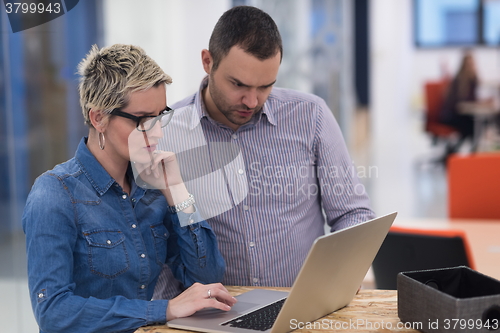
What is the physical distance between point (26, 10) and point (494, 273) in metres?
2.27

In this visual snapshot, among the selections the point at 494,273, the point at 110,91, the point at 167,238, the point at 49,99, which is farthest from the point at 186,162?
the point at 49,99

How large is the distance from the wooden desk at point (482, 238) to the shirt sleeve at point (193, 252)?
107 cm

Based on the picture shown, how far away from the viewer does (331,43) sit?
5.23 m

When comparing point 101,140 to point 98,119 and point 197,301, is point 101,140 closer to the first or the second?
point 98,119

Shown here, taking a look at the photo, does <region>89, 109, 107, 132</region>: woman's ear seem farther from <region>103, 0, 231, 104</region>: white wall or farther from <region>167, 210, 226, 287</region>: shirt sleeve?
<region>103, 0, 231, 104</region>: white wall

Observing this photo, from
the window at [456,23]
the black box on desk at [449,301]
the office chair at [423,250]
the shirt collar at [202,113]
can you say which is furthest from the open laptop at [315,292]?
the window at [456,23]

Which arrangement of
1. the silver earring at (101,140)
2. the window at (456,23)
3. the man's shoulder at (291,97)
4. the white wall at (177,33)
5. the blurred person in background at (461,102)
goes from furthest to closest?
1. the window at (456,23)
2. the blurred person in background at (461,102)
3. the white wall at (177,33)
4. the man's shoulder at (291,97)
5. the silver earring at (101,140)

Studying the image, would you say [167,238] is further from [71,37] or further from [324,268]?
[71,37]

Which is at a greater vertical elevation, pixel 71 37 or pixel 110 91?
pixel 71 37

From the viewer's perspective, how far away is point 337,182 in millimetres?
1897

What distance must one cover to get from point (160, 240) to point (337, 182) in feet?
2.15

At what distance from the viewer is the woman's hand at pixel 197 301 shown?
1308 mm

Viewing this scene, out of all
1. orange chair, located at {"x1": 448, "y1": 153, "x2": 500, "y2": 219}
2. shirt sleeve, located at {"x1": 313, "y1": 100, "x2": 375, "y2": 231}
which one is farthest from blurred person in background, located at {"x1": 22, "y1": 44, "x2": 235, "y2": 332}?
orange chair, located at {"x1": 448, "y1": 153, "x2": 500, "y2": 219}

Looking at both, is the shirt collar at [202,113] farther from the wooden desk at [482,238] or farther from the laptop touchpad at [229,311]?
the wooden desk at [482,238]
